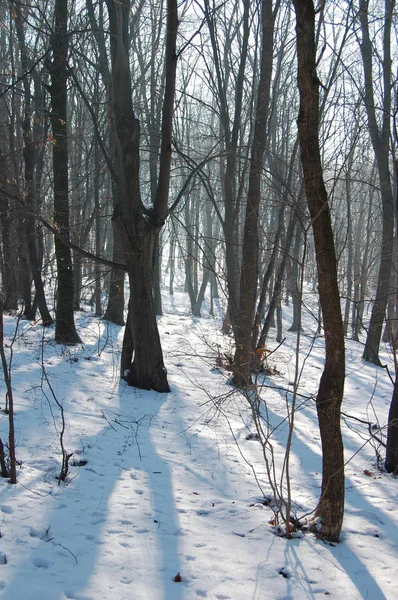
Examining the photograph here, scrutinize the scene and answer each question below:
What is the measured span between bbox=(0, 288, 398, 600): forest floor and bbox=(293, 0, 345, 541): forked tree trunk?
0.21m

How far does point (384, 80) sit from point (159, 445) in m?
11.6

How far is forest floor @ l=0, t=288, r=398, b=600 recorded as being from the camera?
9.08ft

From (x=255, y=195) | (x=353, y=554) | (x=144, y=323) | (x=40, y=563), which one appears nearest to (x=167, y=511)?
(x=40, y=563)

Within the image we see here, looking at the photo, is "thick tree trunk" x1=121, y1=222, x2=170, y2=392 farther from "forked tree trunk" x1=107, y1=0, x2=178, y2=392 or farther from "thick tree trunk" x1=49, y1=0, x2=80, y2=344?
"thick tree trunk" x1=49, y1=0, x2=80, y2=344

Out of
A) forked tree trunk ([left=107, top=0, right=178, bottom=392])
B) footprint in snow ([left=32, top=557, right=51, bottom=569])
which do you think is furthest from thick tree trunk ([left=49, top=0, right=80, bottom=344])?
footprint in snow ([left=32, top=557, right=51, bottom=569])

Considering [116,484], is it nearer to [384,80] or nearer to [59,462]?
[59,462]

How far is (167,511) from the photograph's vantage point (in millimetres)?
3697

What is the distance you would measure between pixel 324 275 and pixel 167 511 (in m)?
2.27

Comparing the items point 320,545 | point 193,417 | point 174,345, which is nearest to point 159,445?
point 193,417

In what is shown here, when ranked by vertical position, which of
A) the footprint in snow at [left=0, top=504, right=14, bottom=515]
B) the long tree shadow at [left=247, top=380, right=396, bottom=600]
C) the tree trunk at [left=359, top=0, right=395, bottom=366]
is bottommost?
the long tree shadow at [left=247, top=380, right=396, bottom=600]

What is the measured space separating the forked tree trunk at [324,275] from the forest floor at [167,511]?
21 centimetres

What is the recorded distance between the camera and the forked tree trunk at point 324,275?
3.01 meters

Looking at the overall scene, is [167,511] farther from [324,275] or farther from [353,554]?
[324,275]

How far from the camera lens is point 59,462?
422cm
